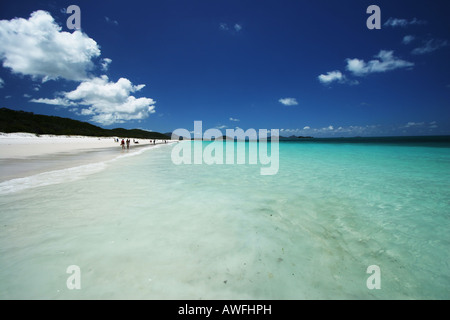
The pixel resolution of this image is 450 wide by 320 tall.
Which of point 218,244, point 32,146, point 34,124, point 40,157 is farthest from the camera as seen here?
point 34,124

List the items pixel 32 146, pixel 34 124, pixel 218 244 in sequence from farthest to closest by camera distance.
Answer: pixel 34 124 < pixel 32 146 < pixel 218 244

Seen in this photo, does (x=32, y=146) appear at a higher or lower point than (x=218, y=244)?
higher

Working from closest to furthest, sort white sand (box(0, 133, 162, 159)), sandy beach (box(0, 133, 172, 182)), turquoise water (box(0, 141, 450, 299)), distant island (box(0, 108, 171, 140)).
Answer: turquoise water (box(0, 141, 450, 299)) → sandy beach (box(0, 133, 172, 182)) → white sand (box(0, 133, 162, 159)) → distant island (box(0, 108, 171, 140))

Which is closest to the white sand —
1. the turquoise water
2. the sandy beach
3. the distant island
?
the sandy beach

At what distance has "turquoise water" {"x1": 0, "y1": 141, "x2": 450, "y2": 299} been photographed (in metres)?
2.48

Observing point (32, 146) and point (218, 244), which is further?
point (32, 146)

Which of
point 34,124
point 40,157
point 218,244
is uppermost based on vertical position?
point 34,124

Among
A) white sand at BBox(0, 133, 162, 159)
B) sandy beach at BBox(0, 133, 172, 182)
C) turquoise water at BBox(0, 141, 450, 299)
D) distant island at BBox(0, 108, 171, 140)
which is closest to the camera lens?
turquoise water at BBox(0, 141, 450, 299)

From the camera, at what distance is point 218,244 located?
351cm

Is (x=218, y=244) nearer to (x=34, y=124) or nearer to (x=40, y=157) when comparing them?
(x=40, y=157)

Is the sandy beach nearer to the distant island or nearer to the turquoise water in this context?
the turquoise water

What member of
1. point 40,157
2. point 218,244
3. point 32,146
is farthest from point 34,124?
point 218,244
